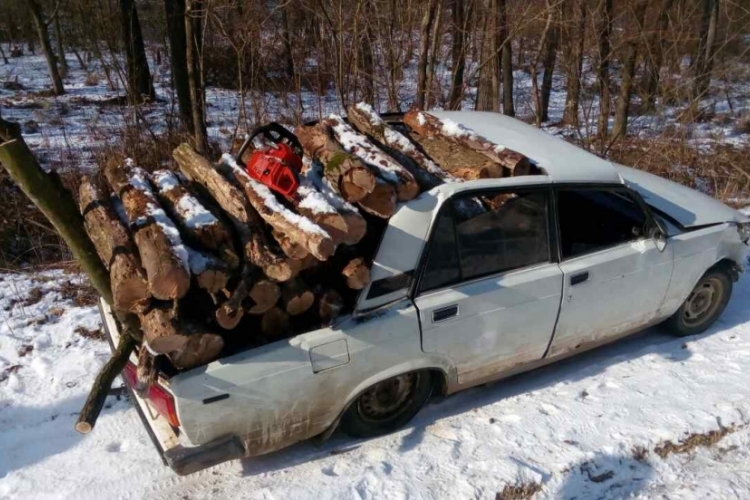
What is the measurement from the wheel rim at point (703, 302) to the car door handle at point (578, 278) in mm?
1338

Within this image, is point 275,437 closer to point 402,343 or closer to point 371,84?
point 402,343

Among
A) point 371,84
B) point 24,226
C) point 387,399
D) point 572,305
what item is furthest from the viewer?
point 371,84

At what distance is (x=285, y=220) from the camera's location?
3234 millimetres

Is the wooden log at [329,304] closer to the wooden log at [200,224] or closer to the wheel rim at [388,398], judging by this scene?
the wooden log at [200,224]

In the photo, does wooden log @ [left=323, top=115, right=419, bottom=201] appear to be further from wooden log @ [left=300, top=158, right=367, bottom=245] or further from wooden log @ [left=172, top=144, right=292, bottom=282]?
wooden log @ [left=172, top=144, right=292, bottom=282]

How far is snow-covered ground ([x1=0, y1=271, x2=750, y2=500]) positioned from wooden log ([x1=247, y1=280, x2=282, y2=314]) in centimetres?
107

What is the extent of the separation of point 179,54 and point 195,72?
1459 millimetres

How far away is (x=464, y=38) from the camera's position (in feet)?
29.5

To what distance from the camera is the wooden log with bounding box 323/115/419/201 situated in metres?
3.49

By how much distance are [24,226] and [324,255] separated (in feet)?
16.3

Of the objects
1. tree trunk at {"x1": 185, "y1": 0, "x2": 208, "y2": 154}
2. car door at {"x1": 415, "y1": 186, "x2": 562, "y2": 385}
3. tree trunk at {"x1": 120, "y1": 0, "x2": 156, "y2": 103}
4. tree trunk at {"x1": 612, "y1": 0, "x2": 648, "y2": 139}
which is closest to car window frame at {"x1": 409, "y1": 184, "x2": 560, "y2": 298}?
car door at {"x1": 415, "y1": 186, "x2": 562, "y2": 385}

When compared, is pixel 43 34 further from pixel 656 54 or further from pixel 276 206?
pixel 276 206

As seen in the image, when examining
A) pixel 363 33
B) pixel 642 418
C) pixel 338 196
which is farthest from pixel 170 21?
pixel 642 418

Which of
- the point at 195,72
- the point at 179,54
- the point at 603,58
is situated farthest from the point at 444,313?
the point at 603,58
